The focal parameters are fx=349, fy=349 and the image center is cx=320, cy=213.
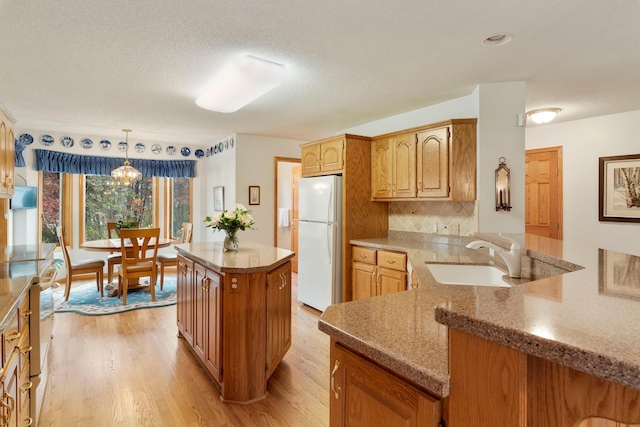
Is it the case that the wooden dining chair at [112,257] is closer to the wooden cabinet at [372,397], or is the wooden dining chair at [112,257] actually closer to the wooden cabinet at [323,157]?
the wooden cabinet at [323,157]

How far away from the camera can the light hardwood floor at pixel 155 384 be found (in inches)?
83.0

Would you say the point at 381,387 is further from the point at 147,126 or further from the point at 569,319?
the point at 147,126

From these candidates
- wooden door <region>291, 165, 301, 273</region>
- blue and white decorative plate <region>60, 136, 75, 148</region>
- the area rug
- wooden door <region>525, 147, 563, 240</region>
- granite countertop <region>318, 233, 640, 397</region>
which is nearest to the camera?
granite countertop <region>318, 233, 640, 397</region>

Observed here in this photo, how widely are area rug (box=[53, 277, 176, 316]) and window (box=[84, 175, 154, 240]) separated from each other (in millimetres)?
1136

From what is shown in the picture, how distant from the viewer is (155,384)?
8.13 ft

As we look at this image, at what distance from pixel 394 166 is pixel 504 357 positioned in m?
3.31

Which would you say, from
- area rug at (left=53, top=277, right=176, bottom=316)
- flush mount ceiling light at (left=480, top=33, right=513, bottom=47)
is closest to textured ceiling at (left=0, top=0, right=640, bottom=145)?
flush mount ceiling light at (left=480, top=33, right=513, bottom=47)

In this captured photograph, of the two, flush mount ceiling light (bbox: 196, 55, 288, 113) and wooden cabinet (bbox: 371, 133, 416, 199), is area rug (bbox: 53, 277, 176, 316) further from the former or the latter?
wooden cabinet (bbox: 371, 133, 416, 199)

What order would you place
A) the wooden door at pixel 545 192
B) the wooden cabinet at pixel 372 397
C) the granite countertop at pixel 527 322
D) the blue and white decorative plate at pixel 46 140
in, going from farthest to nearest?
the blue and white decorative plate at pixel 46 140, the wooden door at pixel 545 192, the wooden cabinet at pixel 372 397, the granite countertop at pixel 527 322

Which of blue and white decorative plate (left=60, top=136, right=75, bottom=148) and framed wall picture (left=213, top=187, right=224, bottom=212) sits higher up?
blue and white decorative plate (left=60, top=136, right=75, bottom=148)

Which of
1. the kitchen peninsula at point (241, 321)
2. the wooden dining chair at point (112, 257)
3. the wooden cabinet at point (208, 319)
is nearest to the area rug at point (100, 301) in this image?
the wooden dining chair at point (112, 257)

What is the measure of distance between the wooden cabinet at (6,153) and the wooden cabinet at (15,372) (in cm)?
139

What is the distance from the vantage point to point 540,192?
4688 mm

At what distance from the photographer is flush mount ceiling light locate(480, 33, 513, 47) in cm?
223
